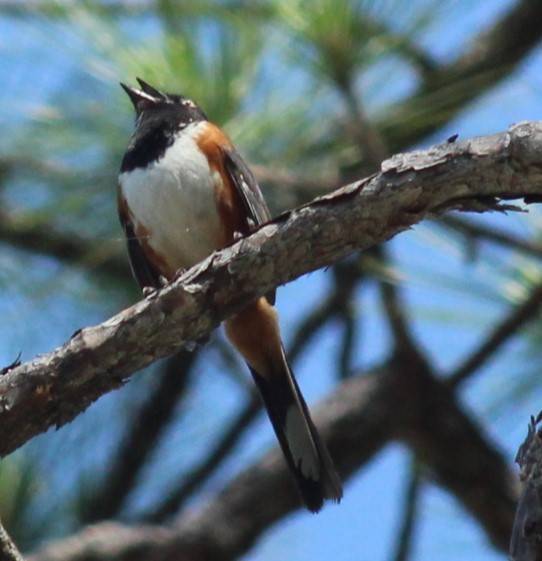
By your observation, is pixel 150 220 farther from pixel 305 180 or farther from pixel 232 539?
pixel 232 539

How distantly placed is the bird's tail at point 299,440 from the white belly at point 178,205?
324mm

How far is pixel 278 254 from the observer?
191 cm

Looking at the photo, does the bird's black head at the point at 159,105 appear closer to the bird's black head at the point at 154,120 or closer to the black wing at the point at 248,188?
the bird's black head at the point at 154,120

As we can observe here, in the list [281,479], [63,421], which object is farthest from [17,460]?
[63,421]

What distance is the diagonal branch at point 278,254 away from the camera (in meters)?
1.85

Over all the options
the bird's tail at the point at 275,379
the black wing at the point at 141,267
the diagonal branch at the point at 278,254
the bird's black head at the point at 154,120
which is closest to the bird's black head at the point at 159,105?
the bird's black head at the point at 154,120

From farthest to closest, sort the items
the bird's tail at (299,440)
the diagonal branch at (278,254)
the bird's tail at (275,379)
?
1. the bird's tail at (275,379)
2. the bird's tail at (299,440)
3. the diagonal branch at (278,254)

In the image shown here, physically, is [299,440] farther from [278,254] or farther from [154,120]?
[278,254]

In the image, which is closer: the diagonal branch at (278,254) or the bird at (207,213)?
the diagonal branch at (278,254)

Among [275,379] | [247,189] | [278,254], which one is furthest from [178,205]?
[278,254]

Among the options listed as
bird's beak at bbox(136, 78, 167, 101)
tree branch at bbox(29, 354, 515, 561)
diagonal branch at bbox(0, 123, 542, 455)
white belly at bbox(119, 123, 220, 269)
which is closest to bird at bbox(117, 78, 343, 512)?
white belly at bbox(119, 123, 220, 269)

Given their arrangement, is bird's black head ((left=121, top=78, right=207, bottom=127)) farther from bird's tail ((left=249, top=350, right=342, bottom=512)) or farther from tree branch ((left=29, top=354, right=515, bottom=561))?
tree branch ((left=29, top=354, right=515, bottom=561))

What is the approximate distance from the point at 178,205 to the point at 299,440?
0.61 metres

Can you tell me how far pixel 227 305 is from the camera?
6.42ft
